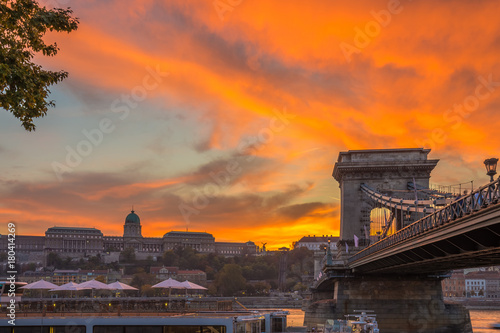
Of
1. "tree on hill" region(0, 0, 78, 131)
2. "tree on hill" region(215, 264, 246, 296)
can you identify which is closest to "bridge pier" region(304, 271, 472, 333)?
"tree on hill" region(0, 0, 78, 131)

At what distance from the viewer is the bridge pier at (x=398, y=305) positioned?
5462cm

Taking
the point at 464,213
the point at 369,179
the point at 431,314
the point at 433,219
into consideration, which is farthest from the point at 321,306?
the point at 464,213

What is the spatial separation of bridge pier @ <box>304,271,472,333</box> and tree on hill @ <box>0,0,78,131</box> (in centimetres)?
4311

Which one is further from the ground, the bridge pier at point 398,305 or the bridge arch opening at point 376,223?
the bridge arch opening at point 376,223

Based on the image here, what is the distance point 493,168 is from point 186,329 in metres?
12.1

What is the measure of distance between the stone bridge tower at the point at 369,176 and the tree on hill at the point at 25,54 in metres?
48.2

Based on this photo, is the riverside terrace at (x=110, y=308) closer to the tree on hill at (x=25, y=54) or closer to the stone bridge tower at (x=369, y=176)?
the tree on hill at (x=25, y=54)

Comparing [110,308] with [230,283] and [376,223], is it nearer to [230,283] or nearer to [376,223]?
[376,223]

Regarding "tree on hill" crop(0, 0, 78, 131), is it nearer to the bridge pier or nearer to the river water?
the bridge pier

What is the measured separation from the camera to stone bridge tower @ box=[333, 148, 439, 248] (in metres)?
60.9

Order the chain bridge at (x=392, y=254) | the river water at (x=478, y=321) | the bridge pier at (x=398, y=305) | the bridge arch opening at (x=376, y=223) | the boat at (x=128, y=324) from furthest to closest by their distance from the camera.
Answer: the river water at (x=478, y=321) → the bridge arch opening at (x=376, y=223) → the bridge pier at (x=398, y=305) → the chain bridge at (x=392, y=254) → the boat at (x=128, y=324)

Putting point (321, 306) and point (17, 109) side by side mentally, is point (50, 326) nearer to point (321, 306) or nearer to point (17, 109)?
point (17, 109)

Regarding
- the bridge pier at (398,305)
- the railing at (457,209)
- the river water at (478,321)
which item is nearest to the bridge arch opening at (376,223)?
the bridge pier at (398,305)

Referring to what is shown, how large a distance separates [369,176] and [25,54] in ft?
167
